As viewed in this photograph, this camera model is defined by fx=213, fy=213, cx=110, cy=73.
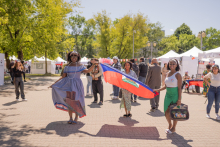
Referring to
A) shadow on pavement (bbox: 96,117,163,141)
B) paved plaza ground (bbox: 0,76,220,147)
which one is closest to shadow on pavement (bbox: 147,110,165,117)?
paved plaza ground (bbox: 0,76,220,147)

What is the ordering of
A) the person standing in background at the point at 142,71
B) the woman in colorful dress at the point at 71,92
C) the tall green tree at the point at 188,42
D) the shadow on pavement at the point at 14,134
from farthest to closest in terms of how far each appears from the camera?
the tall green tree at the point at 188,42, the person standing in background at the point at 142,71, the woman in colorful dress at the point at 71,92, the shadow on pavement at the point at 14,134

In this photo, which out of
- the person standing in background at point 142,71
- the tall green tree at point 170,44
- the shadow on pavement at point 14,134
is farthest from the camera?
the tall green tree at point 170,44

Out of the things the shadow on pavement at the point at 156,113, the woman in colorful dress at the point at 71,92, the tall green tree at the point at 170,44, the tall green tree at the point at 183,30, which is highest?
the tall green tree at the point at 183,30

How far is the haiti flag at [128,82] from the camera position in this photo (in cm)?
639

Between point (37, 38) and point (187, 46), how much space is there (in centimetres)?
5599

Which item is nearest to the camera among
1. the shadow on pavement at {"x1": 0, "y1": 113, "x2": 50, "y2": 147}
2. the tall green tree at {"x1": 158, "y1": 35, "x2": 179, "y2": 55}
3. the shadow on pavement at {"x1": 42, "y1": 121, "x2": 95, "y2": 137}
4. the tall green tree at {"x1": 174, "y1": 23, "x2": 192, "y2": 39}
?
the shadow on pavement at {"x1": 0, "y1": 113, "x2": 50, "y2": 147}

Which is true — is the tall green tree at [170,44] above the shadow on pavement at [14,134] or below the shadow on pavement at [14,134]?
above

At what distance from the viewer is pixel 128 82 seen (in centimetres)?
661

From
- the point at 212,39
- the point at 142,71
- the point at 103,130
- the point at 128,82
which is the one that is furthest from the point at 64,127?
the point at 212,39

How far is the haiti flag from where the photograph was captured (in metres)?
6.39

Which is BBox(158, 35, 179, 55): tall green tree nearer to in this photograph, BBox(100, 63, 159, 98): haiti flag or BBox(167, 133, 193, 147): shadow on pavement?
BBox(100, 63, 159, 98): haiti flag

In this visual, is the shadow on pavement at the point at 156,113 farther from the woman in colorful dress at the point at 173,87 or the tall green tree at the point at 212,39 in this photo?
the tall green tree at the point at 212,39

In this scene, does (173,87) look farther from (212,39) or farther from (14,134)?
(212,39)

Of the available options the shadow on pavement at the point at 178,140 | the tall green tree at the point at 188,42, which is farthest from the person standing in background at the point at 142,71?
the tall green tree at the point at 188,42
